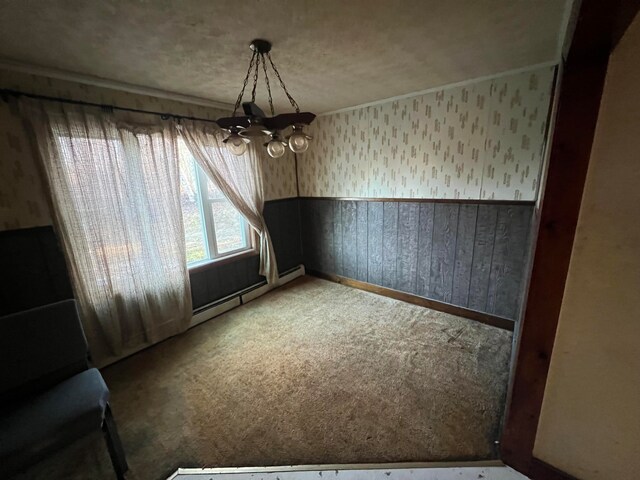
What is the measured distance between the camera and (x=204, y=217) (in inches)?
114

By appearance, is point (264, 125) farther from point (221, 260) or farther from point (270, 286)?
point (270, 286)

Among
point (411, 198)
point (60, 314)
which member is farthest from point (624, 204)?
point (60, 314)

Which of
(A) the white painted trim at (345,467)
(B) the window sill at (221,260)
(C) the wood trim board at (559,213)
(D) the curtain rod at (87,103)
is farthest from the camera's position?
(B) the window sill at (221,260)

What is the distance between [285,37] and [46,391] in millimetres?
2342

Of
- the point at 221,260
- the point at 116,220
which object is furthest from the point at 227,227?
the point at 116,220

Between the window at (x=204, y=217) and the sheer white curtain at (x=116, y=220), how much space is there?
0.24 meters

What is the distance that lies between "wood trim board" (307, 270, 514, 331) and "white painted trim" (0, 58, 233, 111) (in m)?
2.59

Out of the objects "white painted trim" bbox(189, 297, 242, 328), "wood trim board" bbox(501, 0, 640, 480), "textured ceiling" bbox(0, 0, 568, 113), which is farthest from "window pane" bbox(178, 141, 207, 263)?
"wood trim board" bbox(501, 0, 640, 480)

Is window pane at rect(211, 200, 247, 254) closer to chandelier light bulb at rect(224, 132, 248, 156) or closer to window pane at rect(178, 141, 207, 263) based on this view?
window pane at rect(178, 141, 207, 263)

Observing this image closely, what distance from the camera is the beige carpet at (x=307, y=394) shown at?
4.88 feet

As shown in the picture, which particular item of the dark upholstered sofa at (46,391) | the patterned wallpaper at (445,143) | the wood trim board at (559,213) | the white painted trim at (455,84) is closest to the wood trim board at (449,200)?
the patterned wallpaper at (445,143)

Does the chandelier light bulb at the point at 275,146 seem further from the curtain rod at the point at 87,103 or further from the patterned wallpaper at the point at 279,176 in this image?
the patterned wallpaper at the point at 279,176

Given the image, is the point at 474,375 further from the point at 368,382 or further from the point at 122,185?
the point at 122,185

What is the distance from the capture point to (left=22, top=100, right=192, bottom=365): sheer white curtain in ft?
6.26
